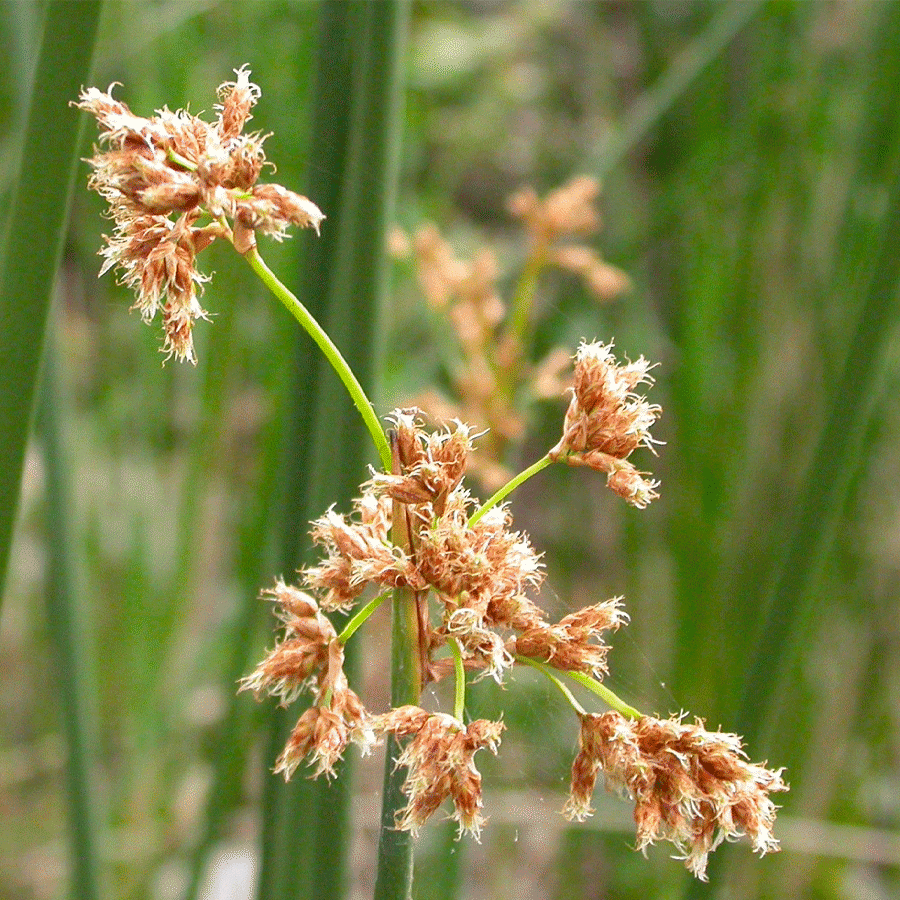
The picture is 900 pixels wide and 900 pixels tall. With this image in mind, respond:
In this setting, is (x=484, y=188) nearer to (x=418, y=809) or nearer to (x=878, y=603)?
(x=878, y=603)

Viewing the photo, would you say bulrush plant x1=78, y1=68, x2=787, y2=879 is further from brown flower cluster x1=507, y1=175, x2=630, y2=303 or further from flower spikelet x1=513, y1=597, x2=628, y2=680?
brown flower cluster x1=507, y1=175, x2=630, y2=303

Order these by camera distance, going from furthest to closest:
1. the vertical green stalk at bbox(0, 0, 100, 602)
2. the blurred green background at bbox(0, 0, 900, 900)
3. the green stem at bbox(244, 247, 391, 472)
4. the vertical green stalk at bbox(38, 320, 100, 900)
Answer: the blurred green background at bbox(0, 0, 900, 900)
the vertical green stalk at bbox(38, 320, 100, 900)
the vertical green stalk at bbox(0, 0, 100, 602)
the green stem at bbox(244, 247, 391, 472)

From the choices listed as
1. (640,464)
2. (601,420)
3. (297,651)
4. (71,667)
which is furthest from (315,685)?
(640,464)

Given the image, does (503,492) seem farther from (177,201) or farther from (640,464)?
(640,464)

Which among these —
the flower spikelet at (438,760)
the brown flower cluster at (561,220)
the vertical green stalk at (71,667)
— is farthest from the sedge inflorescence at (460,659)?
the brown flower cluster at (561,220)

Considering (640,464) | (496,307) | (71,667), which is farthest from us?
(640,464)

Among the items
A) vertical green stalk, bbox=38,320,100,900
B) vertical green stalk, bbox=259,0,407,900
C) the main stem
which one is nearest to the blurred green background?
vertical green stalk, bbox=38,320,100,900

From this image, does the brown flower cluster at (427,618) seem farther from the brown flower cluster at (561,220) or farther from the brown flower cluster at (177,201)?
the brown flower cluster at (561,220)
